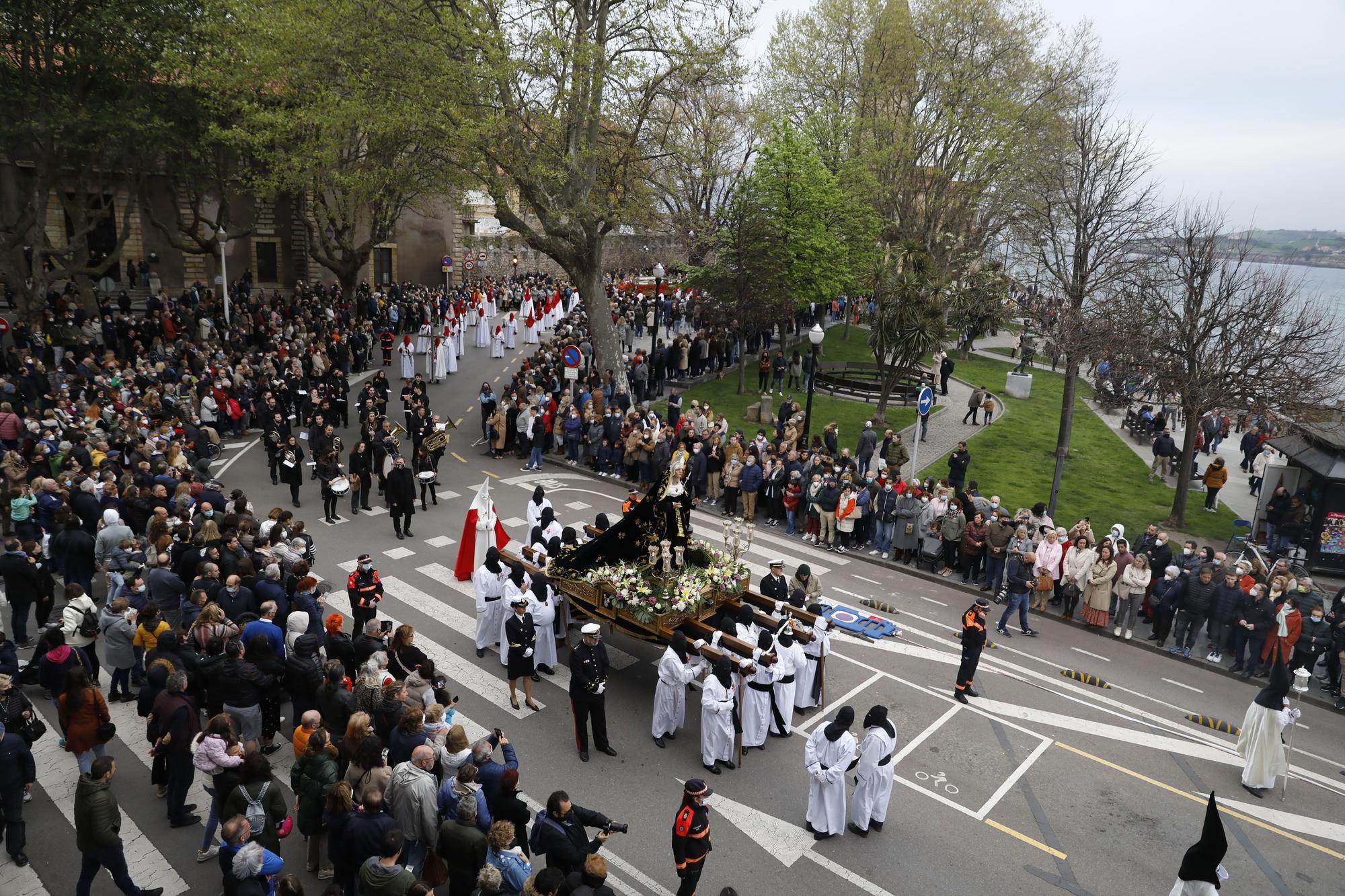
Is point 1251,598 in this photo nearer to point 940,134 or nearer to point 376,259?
point 940,134

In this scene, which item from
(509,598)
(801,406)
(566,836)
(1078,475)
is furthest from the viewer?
(801,406)

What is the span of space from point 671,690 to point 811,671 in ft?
6.78

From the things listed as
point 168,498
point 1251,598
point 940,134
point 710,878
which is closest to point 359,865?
point 710,878

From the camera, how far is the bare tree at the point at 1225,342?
18734mm

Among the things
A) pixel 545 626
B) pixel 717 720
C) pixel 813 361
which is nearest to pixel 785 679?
pixel 717 720

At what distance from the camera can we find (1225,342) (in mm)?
19109

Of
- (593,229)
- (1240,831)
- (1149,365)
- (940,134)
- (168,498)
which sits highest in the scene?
(940,134)

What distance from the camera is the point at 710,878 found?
27.1ft

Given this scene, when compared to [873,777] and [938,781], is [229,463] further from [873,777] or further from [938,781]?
[938,781]

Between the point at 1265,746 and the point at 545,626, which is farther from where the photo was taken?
the point at 545,626

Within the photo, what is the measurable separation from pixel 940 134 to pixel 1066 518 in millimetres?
23668

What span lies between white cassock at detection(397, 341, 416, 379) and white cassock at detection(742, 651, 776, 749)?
24.5 m

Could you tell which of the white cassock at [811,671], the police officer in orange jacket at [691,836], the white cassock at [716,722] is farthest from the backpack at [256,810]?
the white cassock at [811,671]

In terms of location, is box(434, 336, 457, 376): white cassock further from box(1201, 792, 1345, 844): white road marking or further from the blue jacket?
box(1201, 792, 1345, 844): white road marking
